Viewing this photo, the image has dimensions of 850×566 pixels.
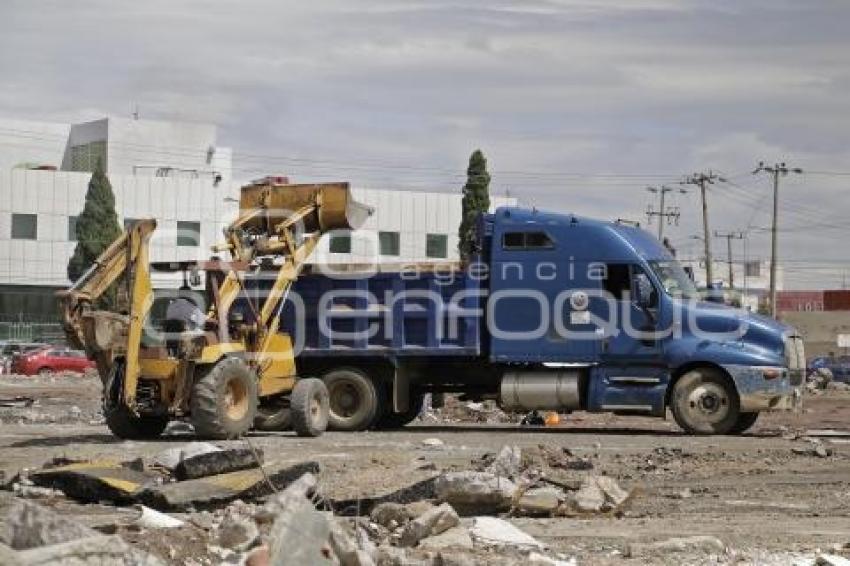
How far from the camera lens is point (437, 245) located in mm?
79750

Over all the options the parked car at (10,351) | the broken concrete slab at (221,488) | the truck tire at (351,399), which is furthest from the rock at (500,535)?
the parked car at (10,351)

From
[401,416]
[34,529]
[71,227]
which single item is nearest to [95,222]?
[71,227]

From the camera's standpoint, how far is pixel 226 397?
68.6ft

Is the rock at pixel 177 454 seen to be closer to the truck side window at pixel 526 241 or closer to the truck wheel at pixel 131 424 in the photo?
the truck wheel at pixel 131 424

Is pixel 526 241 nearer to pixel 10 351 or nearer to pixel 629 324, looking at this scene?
pixel 629 324

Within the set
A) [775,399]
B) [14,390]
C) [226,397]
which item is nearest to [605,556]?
[226,397]

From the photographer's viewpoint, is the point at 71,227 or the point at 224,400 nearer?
the point at 224,400

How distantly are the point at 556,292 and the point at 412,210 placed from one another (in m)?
55.1

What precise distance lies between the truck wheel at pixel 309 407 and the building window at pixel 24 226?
169 feet

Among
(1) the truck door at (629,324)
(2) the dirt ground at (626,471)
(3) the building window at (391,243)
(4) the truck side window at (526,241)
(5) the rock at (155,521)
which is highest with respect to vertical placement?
(3) the building window at (391,243)

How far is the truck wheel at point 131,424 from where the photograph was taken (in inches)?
831

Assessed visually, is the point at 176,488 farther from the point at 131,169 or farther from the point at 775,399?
the point at 131,169

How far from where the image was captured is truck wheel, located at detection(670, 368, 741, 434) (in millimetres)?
23375

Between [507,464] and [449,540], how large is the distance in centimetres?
462
